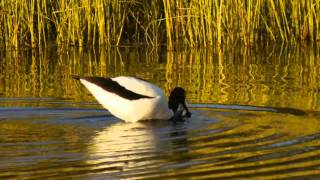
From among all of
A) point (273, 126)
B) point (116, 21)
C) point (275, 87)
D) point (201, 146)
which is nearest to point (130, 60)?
point (116, 21)

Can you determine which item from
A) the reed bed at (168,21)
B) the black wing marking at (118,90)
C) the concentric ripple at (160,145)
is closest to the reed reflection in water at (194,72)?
the reed bed at (168,21)

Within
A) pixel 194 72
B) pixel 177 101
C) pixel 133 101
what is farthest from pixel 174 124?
Answer: pixel 194 72

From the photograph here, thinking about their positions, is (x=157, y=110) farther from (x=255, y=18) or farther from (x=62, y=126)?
(x=255, y=18)

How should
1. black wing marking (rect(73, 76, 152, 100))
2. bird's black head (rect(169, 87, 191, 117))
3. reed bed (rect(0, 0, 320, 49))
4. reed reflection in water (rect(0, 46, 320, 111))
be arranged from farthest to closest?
1. reed bed (rect(0, 0, 320, 49))
2. reed reflection in water (rect(0, 46, 320, 111))
3. bird's black head (rect(169, 87, 191, 117))
4. black wing marking (rect(73, 76, 152, 100))

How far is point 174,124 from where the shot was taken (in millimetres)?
9320

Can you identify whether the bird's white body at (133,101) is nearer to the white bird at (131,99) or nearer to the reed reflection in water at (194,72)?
the white bird at (131,99)

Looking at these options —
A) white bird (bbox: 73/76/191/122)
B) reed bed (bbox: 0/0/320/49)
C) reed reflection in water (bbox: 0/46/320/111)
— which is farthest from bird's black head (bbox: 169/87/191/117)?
reed bed (bbox: 0/0/320/49)

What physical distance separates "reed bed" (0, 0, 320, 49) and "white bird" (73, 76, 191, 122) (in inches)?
275

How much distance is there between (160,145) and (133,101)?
5.54ft

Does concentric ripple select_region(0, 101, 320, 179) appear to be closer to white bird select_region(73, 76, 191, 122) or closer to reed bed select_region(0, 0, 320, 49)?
white bird select_region(73, 76, 191, 122)

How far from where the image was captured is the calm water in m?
6.76

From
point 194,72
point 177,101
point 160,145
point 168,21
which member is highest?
point 168,21

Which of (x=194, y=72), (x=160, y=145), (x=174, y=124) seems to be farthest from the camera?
(x=194, y=72)

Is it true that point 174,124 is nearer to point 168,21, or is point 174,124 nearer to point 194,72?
point 194,72
